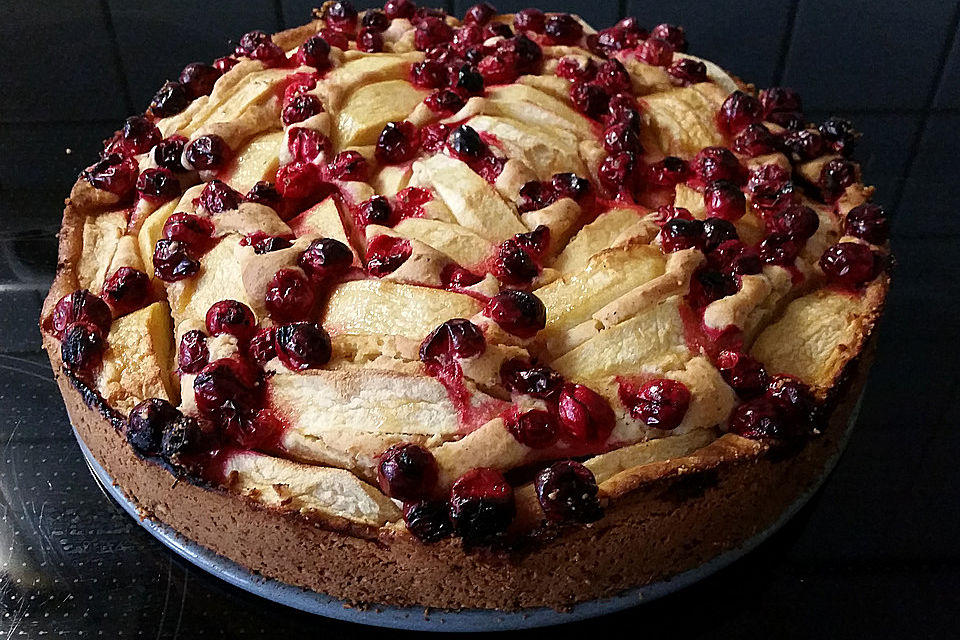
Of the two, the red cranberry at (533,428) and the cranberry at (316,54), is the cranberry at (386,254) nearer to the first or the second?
the red cranberry at (533,428)

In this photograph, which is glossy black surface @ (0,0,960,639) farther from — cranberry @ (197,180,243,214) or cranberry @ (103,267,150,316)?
cranberry @ (197,180,243,214)

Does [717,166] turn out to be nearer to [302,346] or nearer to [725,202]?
[725,202]

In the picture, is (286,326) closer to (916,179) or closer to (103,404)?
(103,404)

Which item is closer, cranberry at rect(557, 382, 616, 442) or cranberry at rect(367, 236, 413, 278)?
cranberry at rect(557, 382, 616, 442)

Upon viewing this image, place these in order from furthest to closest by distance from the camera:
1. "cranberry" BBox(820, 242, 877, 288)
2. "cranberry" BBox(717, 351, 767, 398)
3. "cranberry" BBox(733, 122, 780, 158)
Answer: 1. "cranberry" BBox(733, 122, 780, 158)
2. "cranberry" BBox(820, 242, 877, 288)
3. "cranberry" BBox(717, 351, 767, 398)

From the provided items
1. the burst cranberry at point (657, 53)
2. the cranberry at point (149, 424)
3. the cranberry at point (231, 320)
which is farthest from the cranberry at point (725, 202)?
the cranberry at point (149, 424)

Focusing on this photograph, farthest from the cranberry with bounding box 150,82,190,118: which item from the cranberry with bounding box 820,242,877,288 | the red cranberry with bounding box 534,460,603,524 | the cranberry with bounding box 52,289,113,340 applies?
the cranberry with bounding box 820,242,877,288

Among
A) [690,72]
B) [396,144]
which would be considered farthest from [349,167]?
[690,72]
